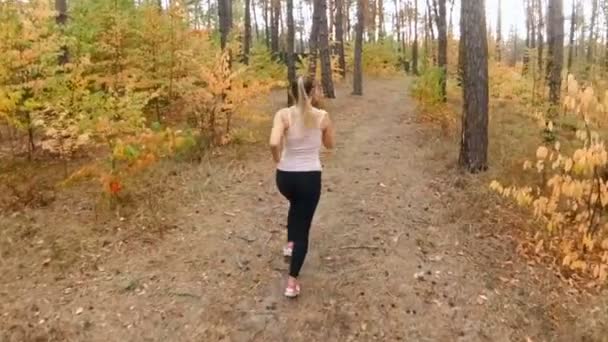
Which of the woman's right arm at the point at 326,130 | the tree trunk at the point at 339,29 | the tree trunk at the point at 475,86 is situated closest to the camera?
the woman's right arm at the point at 326,130

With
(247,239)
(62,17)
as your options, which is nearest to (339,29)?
(62,17)

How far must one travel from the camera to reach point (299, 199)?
14.6 feet

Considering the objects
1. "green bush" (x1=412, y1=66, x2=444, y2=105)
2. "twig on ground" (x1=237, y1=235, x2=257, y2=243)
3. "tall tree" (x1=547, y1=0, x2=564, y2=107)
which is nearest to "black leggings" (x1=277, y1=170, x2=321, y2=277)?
"twig on ground" (x1=237, y1=235, x2=257, y2=243)

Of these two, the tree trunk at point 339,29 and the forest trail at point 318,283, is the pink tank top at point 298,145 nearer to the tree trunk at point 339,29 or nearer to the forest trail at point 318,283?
the forest trail at point 318,283

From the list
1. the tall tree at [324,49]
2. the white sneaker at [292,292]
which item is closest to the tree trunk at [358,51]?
the tall tree at [324,49]

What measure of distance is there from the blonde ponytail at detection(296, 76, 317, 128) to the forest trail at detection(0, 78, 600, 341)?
1.64 meters

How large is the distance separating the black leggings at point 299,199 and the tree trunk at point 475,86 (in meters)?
4.20

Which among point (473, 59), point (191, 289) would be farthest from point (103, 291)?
point (473, 59)

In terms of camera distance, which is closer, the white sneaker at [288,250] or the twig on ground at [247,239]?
the white sneaker at [288,250]

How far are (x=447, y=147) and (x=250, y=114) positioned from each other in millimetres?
3744

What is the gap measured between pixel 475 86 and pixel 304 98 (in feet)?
14.5

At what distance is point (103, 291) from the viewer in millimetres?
4832

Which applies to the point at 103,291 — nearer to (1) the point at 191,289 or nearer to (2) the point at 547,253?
(1) the point at 191,289

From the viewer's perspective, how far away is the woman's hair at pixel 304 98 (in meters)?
4.22
